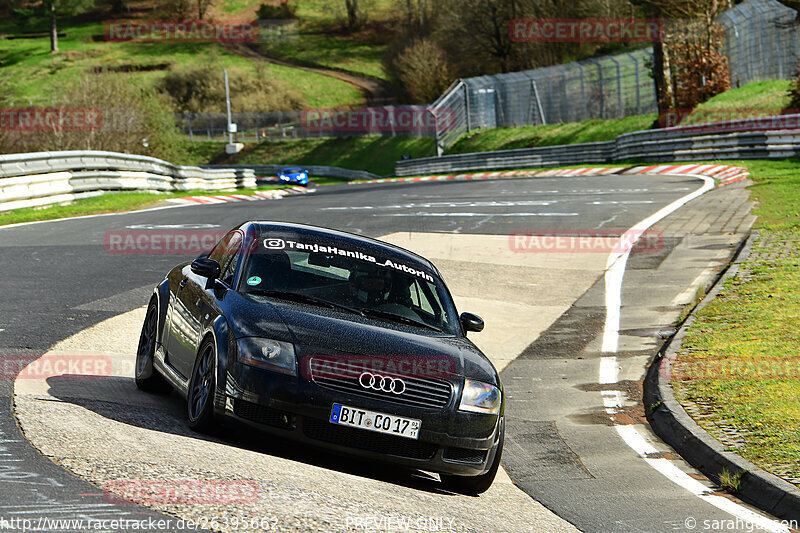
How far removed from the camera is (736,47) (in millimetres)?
44062

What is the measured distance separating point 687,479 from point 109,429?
4069 millimetres

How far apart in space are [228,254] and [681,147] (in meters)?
30.7

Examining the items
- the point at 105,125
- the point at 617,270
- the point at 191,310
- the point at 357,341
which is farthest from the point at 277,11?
the point at 357,341

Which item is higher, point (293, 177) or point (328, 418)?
point (328, 418)

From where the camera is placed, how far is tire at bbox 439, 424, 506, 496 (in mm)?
6871

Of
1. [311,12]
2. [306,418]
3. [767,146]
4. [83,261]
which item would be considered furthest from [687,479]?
[311,12]

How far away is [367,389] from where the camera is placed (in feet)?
21.2

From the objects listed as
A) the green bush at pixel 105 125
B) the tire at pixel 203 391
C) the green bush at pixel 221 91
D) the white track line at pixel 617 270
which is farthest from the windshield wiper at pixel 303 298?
the green bush at pixel 221 91

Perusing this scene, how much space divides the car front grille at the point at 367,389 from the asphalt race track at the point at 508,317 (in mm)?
547

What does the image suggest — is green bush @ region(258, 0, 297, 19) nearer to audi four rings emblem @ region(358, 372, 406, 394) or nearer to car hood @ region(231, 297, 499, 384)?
car hood @ region(231, 297, 499, 384)

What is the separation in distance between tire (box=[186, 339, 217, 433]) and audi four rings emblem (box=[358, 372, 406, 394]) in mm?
986

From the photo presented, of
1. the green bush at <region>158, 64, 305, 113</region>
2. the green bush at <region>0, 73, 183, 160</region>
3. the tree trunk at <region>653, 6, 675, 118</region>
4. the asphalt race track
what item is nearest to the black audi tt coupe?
the asphalt race track

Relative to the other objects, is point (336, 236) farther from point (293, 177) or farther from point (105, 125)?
point (293, 177)

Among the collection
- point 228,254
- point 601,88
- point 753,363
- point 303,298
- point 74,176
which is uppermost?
point 228,254
